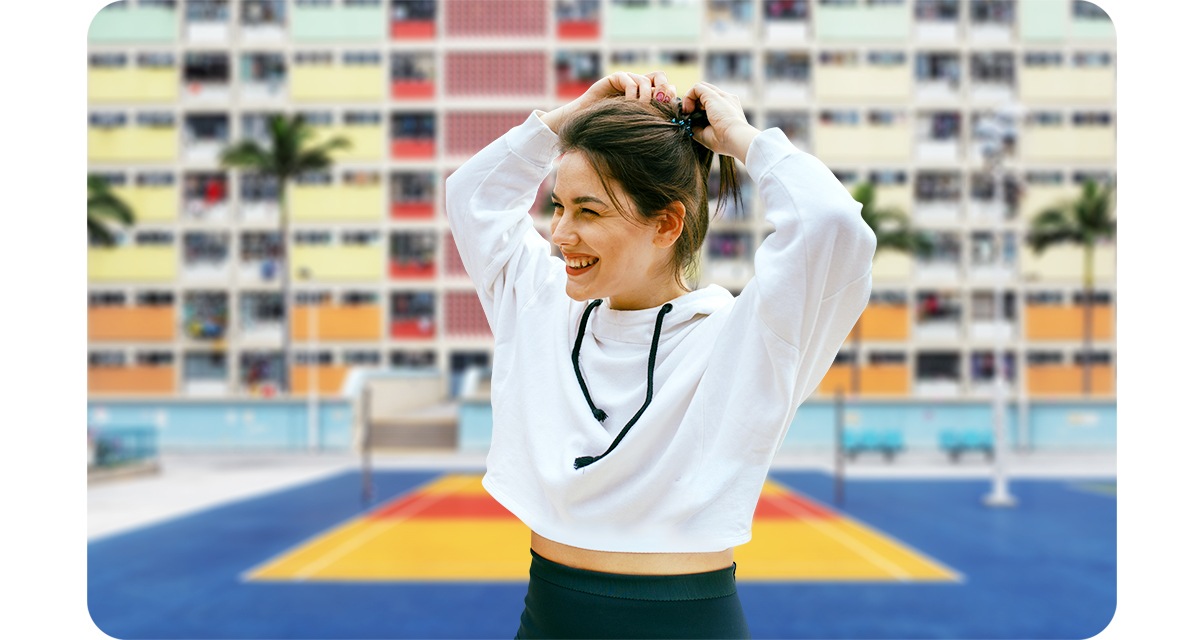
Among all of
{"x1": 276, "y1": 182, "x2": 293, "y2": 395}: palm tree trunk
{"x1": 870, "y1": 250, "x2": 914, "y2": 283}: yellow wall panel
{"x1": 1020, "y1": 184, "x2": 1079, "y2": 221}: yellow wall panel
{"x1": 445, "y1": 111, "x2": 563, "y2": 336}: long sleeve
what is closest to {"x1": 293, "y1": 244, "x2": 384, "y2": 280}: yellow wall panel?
{"x1": 276, "y1": 182, "x2": 293, "y2": 395}: palm tree trunk

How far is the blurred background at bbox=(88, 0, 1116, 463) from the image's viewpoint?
27.8 m

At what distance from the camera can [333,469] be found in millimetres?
17297

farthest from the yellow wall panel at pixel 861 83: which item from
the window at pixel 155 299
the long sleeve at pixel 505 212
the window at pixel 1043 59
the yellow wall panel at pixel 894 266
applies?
the long sleeve at pixel 505 212

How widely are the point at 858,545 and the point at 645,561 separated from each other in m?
8.71

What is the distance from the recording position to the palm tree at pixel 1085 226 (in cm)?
2748

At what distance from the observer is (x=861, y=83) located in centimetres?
2798

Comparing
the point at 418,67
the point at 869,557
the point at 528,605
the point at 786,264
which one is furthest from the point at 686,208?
the point at 418,67

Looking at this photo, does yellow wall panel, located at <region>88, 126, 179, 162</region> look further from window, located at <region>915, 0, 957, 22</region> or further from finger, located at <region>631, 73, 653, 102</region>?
A: finger, located at <region>631, 73, 653, 102</region>

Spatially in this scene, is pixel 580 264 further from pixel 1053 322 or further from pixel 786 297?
pixel 1053 322

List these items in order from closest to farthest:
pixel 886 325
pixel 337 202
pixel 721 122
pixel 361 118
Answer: pixel 721 122 → pixel 361 118 → pixel 337 202 → pixel 886 325

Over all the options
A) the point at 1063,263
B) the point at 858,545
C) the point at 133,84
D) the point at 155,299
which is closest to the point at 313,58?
the point at 133,84

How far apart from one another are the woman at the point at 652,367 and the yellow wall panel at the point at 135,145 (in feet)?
100

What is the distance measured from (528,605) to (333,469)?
16.2 m

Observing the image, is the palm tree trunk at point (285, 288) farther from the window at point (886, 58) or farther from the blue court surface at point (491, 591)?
the blue court surface at point (491, 591)
